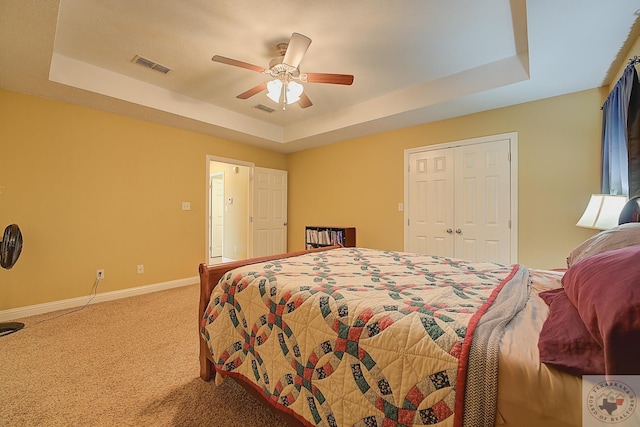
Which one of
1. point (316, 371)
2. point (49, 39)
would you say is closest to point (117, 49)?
point (49, 39)

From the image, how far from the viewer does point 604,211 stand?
221 centimetres

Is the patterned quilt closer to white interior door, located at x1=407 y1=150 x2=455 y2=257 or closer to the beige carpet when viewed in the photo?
the beige carpet

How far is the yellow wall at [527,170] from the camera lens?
2791 mm

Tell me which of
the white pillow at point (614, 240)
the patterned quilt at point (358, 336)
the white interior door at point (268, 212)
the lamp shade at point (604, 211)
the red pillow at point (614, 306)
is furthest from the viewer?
the white interior door at point (268, 212)

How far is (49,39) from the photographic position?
2066mm

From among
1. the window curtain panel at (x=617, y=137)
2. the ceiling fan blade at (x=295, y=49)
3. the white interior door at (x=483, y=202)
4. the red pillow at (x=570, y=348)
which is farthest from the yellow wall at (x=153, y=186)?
the red pillow at (x=570, y=348)

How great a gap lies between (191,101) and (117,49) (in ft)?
3.52

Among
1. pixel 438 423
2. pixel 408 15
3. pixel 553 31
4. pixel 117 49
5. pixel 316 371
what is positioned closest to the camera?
pixel 438 423

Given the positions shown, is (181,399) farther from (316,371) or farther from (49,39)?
(49,39)

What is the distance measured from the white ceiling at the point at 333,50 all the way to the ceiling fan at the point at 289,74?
0.25m

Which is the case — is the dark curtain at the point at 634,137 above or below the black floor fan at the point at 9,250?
above

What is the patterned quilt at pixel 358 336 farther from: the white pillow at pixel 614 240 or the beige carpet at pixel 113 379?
the white pillow at pixel 614 240

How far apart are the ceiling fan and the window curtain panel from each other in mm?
2093

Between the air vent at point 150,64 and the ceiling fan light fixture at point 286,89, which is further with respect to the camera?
the air vent at point 150,64
